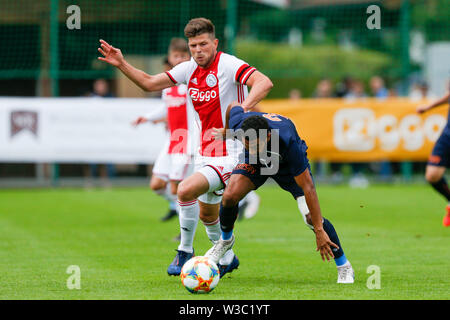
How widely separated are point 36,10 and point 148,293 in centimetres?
1610

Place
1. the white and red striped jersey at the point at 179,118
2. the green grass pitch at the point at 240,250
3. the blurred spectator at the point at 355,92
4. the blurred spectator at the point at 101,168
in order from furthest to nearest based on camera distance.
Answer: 1. the blurred spectator at the point at 355,92
2. the blurred spectator at the point at 101,168
3. the white and red striped jersey at the point at 179,118
4. the green grass pitch at the point at 240,250

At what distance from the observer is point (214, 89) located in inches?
289

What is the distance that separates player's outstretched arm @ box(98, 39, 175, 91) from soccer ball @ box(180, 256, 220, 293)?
1.80 metres

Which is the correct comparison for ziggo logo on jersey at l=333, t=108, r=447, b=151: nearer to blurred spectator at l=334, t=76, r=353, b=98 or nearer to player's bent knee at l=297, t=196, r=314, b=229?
blurred spectator at l=334, t=76, r=353, b=98

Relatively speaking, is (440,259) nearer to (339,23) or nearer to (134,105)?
(134,105)

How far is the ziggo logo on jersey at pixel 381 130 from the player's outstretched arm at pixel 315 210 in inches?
491

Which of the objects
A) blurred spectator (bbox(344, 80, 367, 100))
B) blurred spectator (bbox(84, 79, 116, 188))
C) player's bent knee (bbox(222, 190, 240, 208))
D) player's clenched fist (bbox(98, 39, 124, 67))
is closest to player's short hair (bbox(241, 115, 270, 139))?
player's bent knee (bbox(222, 190, 240, 208))

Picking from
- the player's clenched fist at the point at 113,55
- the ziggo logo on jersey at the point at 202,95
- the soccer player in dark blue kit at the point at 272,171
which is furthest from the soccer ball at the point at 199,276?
the player's clenched fist at the point at 113,55

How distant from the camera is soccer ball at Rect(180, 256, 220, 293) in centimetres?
615

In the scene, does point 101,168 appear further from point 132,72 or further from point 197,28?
point 197,28

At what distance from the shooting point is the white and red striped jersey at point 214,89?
24.1 feet

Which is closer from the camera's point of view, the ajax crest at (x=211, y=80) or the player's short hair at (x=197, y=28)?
the player's short hair at (x=197, y=28)

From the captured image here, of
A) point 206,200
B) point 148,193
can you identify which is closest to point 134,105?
point 148,193

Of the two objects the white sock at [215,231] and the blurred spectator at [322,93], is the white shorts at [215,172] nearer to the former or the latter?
the white sock at [215,231]
